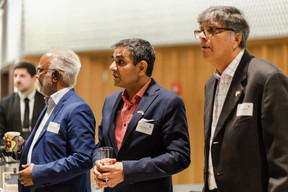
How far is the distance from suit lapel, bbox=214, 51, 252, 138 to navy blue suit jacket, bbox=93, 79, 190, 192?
272mm

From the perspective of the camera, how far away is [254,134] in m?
1.69

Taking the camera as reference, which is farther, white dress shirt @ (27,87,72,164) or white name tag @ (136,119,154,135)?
white dress shirt @ (27,87,72,164)

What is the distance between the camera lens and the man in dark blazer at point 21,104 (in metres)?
4.11

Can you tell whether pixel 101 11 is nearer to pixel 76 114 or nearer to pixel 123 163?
pixel 76 114

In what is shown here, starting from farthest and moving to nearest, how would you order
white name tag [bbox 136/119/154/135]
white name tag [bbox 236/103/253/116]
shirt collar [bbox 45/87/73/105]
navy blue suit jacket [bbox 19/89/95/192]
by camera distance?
shirt collar [bbox 45/87/73/105], navy blue suit jacket [bbox 19/89/95/192], white name tag [bbox 136/119/154/135], white name tag [bbox 236/103/253/116]

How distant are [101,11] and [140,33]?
0.73m

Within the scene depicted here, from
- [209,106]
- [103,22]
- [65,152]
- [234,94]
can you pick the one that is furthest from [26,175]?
[103,22]

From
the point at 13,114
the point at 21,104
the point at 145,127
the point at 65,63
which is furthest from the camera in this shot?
the point at 21,104

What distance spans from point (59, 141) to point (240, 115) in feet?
3.69

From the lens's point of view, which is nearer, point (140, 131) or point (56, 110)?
point (140, 131)

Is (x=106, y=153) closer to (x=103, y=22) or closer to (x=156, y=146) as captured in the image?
(x=156, y=146)

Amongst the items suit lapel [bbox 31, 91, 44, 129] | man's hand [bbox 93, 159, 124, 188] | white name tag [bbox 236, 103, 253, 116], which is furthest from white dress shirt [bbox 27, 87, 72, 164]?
suit lapel [bbox 31, 91, 44, 129]

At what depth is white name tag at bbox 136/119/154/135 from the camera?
2.02 meters

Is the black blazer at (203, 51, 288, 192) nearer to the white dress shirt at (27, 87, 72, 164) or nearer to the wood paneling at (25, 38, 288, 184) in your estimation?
the white dress shirt at (27, 87, 72, 164)
